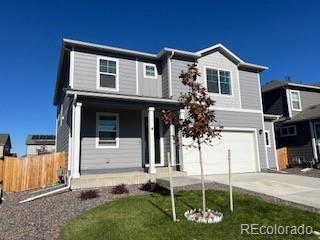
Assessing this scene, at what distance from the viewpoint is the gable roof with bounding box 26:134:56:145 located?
43812mm

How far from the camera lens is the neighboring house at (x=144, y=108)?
36.5 feet

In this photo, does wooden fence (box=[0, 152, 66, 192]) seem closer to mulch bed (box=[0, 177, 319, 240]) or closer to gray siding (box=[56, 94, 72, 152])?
gray siding (box=[56, 94, 72, 152])

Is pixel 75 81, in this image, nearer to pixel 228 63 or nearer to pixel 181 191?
pixel 181 191

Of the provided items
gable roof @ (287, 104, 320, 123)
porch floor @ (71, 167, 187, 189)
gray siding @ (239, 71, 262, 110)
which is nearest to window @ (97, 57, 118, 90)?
porch floor @ (71, 167, 187, 189)

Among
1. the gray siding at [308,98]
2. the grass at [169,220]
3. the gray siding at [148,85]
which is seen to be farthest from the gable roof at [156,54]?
the grass at [169,220]

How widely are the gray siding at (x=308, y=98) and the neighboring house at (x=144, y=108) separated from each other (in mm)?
7746

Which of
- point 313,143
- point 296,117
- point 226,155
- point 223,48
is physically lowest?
point 226,155

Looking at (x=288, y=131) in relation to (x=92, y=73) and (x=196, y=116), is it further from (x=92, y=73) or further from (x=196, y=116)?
(x=196, y=116)

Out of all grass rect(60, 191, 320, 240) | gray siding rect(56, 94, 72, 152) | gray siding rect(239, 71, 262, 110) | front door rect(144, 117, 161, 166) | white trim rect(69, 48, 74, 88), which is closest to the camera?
grass rect(60, 191, 320, 240)

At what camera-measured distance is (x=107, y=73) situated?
486 inches

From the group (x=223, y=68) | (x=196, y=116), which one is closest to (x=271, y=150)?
(x=223, y=68)

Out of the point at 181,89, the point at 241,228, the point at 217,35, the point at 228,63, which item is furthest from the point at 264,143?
the point at 241,228

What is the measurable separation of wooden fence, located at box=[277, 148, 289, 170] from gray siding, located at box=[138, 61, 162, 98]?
33.5ft

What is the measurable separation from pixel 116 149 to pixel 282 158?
12.4m
